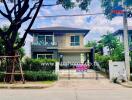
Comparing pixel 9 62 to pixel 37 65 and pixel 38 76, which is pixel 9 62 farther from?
pixel 37 65

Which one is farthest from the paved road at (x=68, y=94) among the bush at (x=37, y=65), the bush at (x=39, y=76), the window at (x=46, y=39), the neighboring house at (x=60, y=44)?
the window at (x=46, y=39)

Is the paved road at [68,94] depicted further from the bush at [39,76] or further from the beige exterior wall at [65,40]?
the beige exterior wall at [65,40]

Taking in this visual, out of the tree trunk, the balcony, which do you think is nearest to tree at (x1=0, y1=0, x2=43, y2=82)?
the tree trunk

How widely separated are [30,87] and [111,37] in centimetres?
3902

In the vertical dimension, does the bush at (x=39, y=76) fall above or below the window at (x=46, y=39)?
below

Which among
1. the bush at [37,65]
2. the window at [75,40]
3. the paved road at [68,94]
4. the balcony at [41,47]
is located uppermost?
the window at [75,40]

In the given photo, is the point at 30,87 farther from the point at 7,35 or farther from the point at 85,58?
the point at 85,58

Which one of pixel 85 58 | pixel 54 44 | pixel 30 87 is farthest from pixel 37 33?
pixel 30 87

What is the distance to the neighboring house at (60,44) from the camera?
184 feet

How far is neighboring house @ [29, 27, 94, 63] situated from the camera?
184ft

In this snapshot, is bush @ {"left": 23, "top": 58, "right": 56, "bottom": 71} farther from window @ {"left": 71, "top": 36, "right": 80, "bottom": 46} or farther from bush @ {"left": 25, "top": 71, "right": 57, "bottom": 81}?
window @ {"left": 71, "top": 36, "right": 80, "bottom": 46}

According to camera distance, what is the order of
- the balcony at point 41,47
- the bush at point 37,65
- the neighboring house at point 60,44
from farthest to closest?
the neighboring house at point 60,44 → the balcony at point 41,47 → the bush at point 37,65

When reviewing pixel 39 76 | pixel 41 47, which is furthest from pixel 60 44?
pixel 39 76

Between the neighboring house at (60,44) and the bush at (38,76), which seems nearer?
the bush at (38,76)
